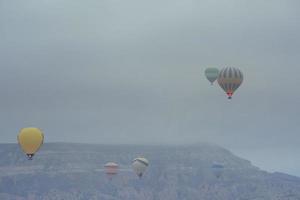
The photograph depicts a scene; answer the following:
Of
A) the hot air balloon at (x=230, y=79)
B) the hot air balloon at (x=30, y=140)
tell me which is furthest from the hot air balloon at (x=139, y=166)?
the hot air balloon at (x=230, y=79)

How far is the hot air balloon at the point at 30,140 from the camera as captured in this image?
126188 mm

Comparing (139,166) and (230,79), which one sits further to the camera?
(139,166)

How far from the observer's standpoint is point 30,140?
127 m

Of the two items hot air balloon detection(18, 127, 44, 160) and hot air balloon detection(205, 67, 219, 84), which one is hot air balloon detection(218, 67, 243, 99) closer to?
hot air balloon detection(205, 67, 219, 84)

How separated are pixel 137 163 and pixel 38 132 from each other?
1709 inches

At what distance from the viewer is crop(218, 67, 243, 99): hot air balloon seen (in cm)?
11988

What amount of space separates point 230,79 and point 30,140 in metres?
29.9

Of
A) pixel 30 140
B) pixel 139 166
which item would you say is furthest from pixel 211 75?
pixel 139 166

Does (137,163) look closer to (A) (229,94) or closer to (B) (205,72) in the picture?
(B) (205,72)

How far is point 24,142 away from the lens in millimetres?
127312

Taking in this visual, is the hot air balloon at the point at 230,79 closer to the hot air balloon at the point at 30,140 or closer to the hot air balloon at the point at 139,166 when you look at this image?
the hot air balloon at the point at 30,140

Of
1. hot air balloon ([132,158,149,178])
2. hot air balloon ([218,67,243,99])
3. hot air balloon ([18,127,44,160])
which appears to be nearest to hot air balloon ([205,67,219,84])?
hot air balloon ([218,67,243,99])

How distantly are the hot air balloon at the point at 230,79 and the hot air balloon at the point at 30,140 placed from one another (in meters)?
27.6

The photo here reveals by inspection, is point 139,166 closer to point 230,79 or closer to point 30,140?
point 30,140
